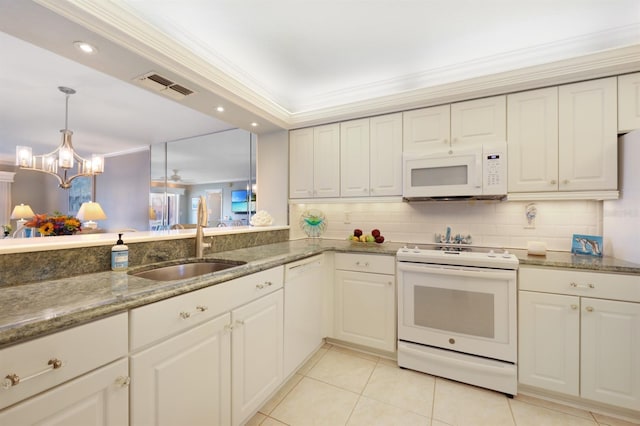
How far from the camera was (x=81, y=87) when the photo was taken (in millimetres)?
2920

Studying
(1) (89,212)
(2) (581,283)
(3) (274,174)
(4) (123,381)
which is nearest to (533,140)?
(2) (581,283)

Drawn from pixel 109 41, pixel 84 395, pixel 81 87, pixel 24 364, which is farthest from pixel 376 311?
pixel 81 87

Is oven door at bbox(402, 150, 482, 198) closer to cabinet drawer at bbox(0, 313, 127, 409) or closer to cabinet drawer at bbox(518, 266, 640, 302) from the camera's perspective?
cabinet drawer at bbox(518, 266, 640, 302)

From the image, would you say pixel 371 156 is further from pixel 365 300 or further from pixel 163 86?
pixel 163 86

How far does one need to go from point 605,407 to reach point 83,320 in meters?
2.82

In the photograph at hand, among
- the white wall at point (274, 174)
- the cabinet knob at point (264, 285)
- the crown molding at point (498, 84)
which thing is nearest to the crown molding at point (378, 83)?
the crown molding at point (498, 84)

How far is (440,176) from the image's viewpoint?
2373 millimetres

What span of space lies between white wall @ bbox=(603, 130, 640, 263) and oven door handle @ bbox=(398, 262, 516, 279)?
0.76 meters

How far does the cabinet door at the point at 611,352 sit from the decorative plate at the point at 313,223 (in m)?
2.21

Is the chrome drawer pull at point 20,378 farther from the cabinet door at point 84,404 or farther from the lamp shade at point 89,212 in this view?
the lamp shade at point 89,212

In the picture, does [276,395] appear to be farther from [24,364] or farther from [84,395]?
[24,364]

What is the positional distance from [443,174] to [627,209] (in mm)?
1177

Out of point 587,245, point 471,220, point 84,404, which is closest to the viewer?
point 84,404

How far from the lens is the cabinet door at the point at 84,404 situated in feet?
2.46
